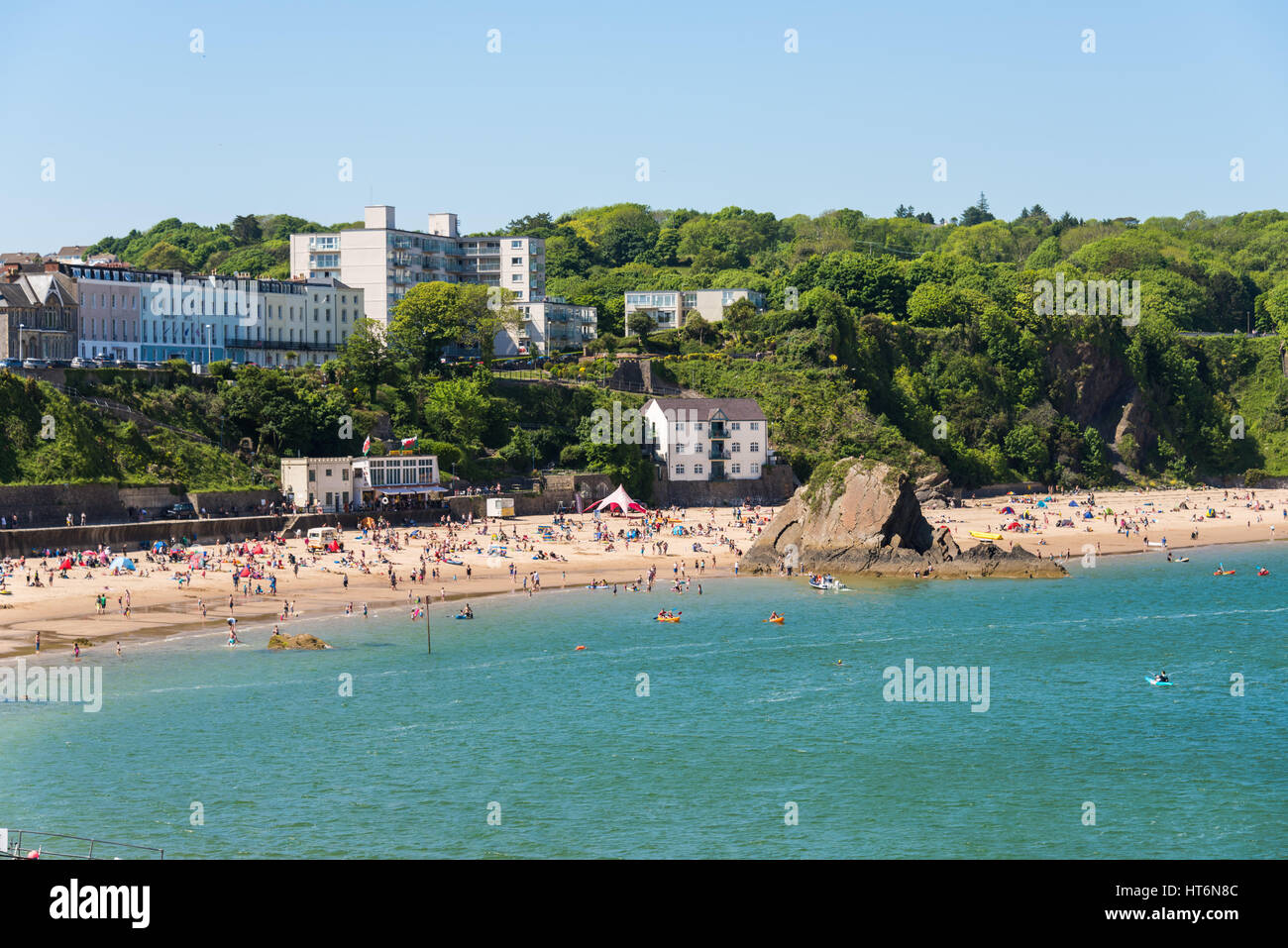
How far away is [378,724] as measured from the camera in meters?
42.1

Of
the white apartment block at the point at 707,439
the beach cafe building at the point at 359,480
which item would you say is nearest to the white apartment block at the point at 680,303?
the white apartment block at the point at 707,439

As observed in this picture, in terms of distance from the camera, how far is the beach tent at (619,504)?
90.9 meters

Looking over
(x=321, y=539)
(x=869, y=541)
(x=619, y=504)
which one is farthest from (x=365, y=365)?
(x=869, y=541)

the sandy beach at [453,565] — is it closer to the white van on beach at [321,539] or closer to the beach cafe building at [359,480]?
the white van on beach at [321,539]

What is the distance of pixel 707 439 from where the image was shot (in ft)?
323

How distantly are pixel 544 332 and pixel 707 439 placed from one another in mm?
34034

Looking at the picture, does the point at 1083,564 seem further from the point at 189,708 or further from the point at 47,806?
the point at 47,806

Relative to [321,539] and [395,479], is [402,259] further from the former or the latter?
[321,539]

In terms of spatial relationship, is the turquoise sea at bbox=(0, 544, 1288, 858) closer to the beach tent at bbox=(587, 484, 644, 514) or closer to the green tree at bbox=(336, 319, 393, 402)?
the beach tent at bbox=(587, 484, 644, 514)

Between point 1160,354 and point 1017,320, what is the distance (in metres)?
19.0

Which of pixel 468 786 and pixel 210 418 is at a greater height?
pixel 210 418

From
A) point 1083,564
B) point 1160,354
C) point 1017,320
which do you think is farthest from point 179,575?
point 1160,354

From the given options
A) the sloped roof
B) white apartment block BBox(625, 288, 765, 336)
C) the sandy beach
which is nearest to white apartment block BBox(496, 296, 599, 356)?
white apartment block BBox(625, 288, 765, 336)

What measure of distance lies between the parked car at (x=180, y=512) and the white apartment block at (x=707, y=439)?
35878 millimetres
